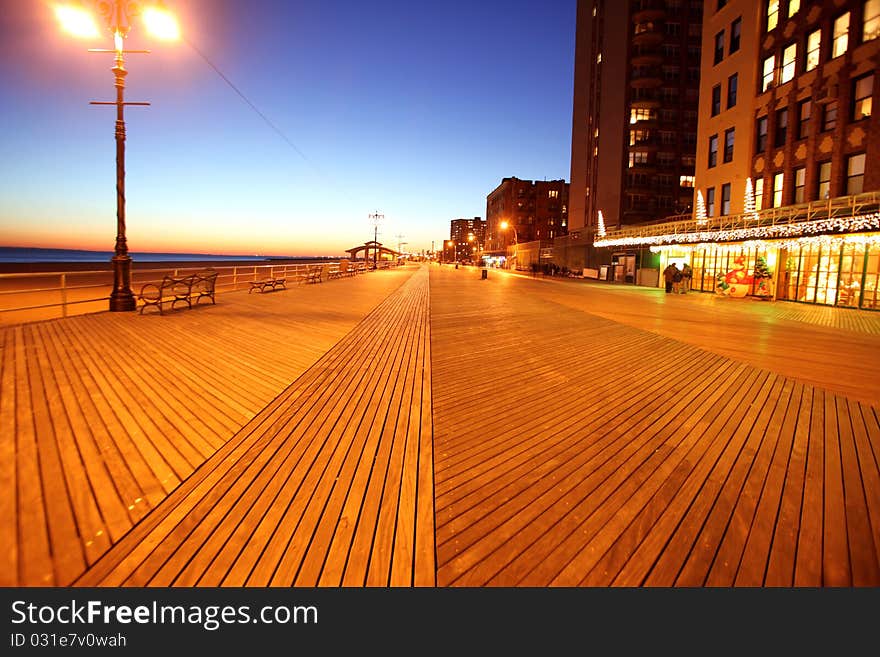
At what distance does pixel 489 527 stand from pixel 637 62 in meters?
59.0

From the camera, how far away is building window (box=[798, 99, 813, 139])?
19.5 m

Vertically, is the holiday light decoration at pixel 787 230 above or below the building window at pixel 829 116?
below

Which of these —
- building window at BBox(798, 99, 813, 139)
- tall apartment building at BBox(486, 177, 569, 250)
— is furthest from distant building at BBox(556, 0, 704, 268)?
tall apartment building at BBox(486, 177, 569, 250)

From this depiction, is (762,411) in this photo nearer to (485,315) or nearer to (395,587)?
(395,587)

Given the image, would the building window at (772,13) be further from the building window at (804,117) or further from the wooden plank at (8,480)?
the wooden plank at (8,480)

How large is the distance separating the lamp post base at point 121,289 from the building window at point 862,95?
2556cm

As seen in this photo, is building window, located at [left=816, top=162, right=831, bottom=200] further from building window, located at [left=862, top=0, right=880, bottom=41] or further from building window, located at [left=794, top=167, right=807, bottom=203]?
building window, located at [left=862, top=0, right=880, bottom=41]

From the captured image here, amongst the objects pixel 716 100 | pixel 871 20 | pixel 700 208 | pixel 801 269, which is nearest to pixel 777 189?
pixel 700 208

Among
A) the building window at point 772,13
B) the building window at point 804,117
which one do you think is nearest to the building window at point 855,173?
the building window at point 804,117

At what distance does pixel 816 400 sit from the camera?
202 inches

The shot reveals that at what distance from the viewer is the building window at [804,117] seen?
19.5 meters

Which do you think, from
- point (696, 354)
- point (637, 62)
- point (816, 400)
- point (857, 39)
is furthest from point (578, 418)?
point (637, 62)

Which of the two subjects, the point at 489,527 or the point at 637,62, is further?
the point at 637,62
